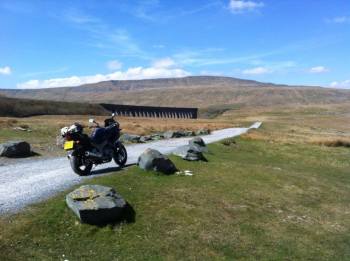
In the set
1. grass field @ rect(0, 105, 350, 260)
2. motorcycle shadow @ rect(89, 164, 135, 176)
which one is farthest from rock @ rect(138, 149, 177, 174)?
motorcycle shadow @ rect(89, 164, 135, 176)

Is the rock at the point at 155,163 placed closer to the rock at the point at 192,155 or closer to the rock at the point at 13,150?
the rock at the point at 192,155

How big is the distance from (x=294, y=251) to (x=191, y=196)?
4179 mm

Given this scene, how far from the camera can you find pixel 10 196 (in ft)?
50.8

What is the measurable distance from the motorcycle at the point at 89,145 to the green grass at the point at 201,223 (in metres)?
1.29

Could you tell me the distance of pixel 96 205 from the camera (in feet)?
44.8

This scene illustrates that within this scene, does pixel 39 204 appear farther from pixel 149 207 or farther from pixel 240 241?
pixel 240 241

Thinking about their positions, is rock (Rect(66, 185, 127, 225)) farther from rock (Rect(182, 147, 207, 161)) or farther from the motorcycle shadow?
rock (Rect(182, 147, 207, 161))

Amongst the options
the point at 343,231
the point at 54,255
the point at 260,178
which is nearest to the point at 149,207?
the point at 54,255

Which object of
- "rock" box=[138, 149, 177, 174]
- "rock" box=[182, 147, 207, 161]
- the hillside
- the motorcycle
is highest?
the motorcycle

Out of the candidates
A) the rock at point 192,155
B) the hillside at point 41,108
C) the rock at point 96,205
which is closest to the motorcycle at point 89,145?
the rock at point 192,155

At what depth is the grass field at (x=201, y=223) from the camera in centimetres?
1249

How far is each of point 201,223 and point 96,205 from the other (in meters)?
3.30

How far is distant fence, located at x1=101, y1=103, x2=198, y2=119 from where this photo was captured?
403 feet

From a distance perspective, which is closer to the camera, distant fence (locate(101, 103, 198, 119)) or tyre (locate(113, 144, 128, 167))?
tyre (locate(113, 144, 128, 167))
